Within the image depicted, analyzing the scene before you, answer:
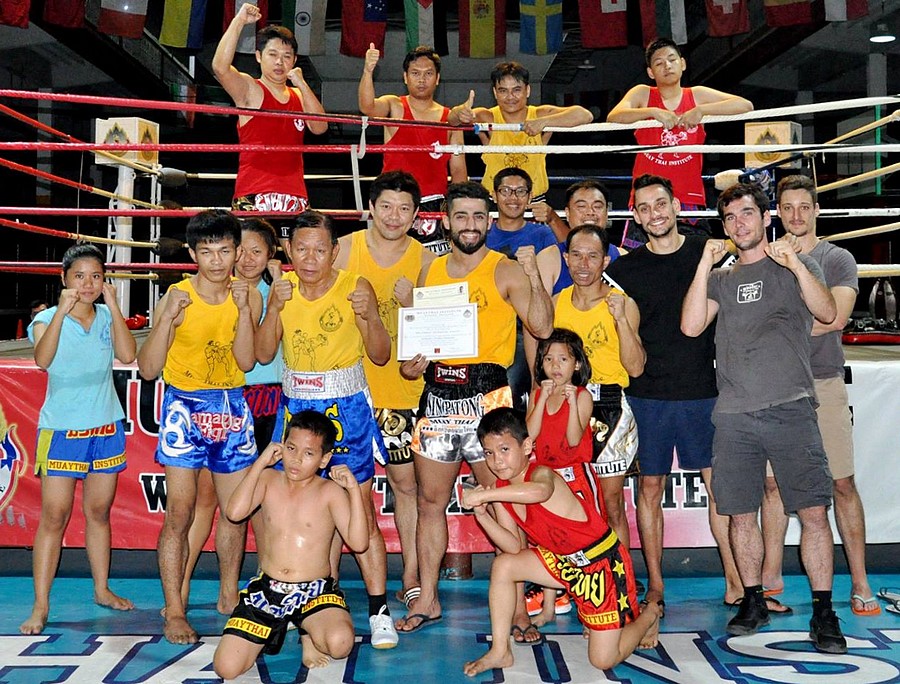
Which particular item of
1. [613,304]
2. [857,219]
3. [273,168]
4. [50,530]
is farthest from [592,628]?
[857,219]

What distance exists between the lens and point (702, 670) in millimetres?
3037

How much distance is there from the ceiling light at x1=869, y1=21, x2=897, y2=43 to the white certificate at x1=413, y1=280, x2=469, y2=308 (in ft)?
33.4

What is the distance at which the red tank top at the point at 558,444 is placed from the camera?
337 cm

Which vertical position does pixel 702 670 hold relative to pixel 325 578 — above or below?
below

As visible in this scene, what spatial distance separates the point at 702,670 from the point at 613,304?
1297 mm

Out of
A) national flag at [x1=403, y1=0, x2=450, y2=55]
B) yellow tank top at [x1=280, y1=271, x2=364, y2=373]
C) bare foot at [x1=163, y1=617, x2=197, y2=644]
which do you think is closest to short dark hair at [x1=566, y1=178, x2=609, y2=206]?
yellow tank top at [x1=280, y1=271, x2=364, y2=373]

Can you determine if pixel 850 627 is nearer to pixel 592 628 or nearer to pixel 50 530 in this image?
pixel 592 628

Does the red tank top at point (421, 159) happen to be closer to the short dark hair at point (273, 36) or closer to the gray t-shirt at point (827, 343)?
the short dark hair at point (273, 36)

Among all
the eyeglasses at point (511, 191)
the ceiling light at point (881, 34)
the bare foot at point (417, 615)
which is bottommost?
the bare foot at point (417, 615)

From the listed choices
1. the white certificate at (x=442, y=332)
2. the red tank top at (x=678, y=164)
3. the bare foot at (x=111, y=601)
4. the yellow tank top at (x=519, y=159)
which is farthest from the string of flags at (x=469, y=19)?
the bare foot at (x=111, y=601)

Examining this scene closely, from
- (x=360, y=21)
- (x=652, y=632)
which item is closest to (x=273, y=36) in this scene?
(x=652, y=632)

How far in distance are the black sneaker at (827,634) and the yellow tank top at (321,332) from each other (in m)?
1.91

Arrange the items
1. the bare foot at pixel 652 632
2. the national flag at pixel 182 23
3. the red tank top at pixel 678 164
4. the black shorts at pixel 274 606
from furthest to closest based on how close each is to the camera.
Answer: the national flag at pixel 182 23 < the red tank top at pixel 678 164 < the bare foot at pixel 652 632 < the black shorts at pixel 274 606

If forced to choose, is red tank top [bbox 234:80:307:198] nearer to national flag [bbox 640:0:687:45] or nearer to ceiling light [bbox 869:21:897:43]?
national flag [bbox 640:0:687:45]
